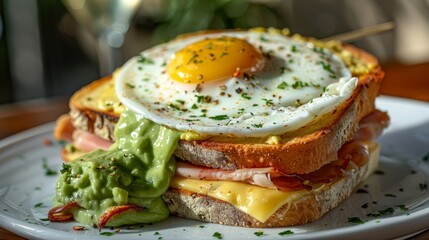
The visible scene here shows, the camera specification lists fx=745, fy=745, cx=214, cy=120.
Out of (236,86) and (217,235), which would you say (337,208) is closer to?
(217,235)

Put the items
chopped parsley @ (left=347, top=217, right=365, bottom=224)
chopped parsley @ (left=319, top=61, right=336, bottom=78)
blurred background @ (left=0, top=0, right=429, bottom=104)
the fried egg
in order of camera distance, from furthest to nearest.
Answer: blurred background @ (left=0, top=0, right=429, bottom=104)
chopped parsley @ (left=319, top=61, right=336, bottom=78)
the fried egg
chopped parsley @ (left=347, top=217, right=365, bottom=224)

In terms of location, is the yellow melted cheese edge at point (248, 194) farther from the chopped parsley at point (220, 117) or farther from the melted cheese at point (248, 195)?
the chopped parsley at point (220, 117)

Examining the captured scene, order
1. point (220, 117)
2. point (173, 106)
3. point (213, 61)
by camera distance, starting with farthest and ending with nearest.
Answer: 1. point (213, 61)
2. point (173, 106)
3. point (220, 117)

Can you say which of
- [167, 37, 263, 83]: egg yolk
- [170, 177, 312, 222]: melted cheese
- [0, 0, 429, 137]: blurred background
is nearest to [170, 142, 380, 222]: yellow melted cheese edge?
[170, 177, 312, 222]: melted cheese

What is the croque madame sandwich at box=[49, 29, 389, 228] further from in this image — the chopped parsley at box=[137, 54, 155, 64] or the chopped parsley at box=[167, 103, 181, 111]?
the chopped parsley at box=[137, 54, 155, 64]

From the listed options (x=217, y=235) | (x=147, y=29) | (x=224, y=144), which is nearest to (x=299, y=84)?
(x=224, y=144)

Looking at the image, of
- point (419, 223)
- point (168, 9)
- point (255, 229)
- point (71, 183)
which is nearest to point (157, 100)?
point (71, 183)
